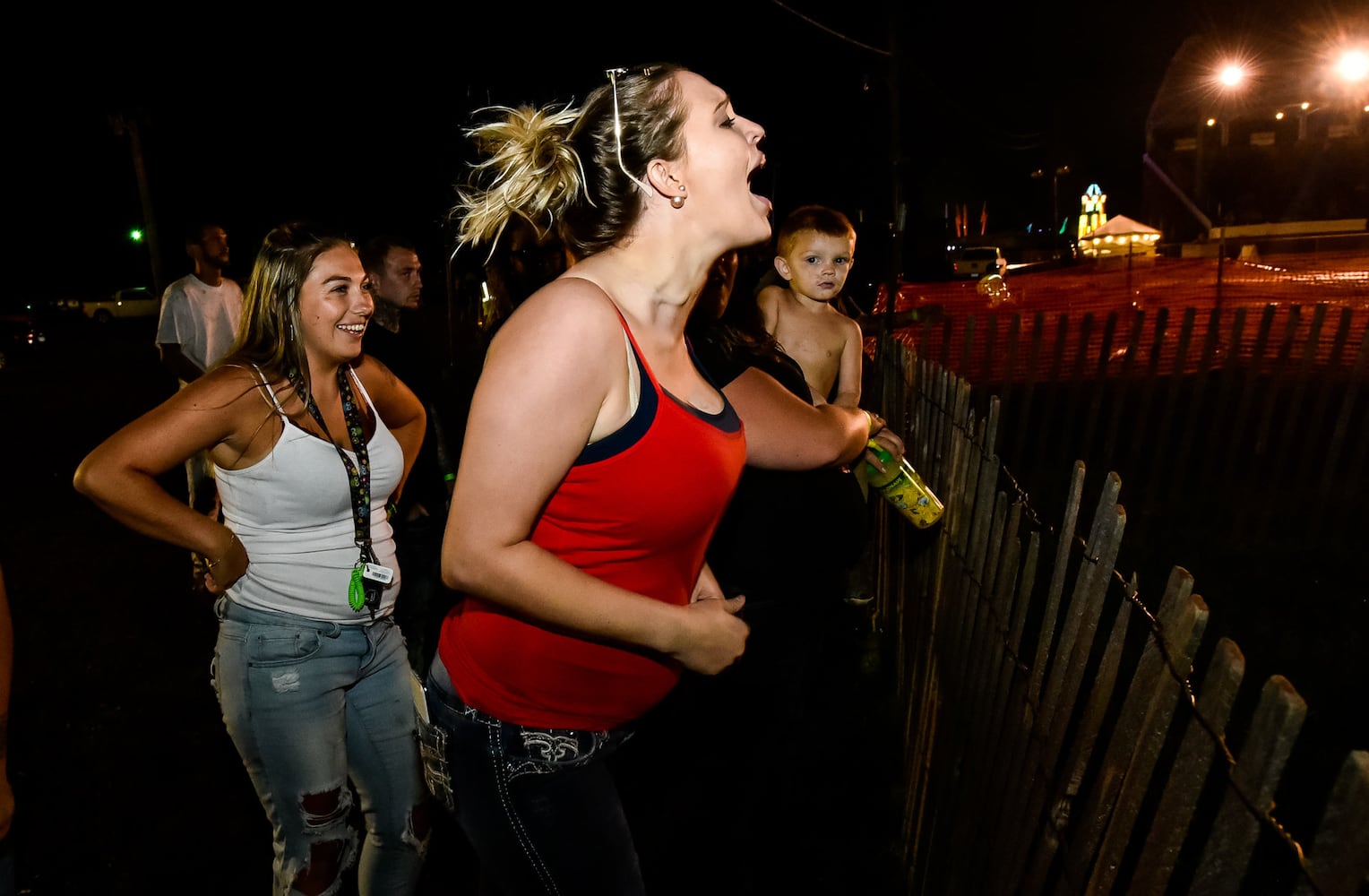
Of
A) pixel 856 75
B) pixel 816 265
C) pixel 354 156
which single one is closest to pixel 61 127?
pixel 354 156

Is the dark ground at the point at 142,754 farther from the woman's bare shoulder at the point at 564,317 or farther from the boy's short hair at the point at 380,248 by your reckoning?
the woman's bare shoulder at the point at 564,317

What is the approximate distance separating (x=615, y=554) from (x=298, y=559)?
1.31 metres

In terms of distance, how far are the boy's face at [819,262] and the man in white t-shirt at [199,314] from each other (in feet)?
14.1

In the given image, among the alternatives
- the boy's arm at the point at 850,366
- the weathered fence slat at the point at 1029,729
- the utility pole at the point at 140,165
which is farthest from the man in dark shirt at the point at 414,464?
the utility pole at the point at 140,165

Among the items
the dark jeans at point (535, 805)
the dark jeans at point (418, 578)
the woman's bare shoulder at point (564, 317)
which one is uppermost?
the woman's bare shoulder at point (564, 317)

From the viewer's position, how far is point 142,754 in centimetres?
406

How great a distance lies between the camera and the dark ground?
3289 millimetres

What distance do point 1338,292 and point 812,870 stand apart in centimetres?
1212

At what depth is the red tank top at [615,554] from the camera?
1.42 meters

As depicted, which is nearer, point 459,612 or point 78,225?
point 459,612

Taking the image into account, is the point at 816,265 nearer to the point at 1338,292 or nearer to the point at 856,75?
the point at 1338,292

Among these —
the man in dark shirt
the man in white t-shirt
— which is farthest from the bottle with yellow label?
the man in white t-shirt

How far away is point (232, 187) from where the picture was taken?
43375mm

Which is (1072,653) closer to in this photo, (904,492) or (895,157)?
(904,492)
